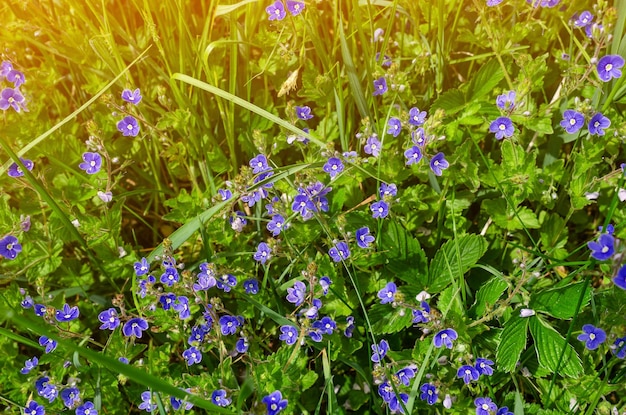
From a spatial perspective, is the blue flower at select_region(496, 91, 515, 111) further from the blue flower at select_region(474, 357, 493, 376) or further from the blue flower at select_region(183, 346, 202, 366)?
the blue flower at select_region(183, 346, 202, 366)

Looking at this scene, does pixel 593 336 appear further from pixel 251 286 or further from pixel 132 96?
pixel 132 96

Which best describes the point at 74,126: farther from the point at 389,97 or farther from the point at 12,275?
the point at 389,97

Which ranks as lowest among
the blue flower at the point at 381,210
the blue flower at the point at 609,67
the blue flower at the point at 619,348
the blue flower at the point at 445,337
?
the blue flower at the point at 619,348

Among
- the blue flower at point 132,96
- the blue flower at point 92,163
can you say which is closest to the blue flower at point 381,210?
the blue flower at point 132,96

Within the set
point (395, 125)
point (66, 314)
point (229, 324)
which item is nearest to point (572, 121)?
point (395, 125)

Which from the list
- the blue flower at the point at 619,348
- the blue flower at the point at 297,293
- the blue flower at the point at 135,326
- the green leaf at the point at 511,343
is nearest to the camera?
the blue flower at the point at 619,348

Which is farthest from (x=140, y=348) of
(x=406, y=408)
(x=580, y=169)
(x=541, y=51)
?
(x=541, y=51)

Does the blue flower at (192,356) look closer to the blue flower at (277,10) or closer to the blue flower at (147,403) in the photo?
the blue flower at (147,403)
